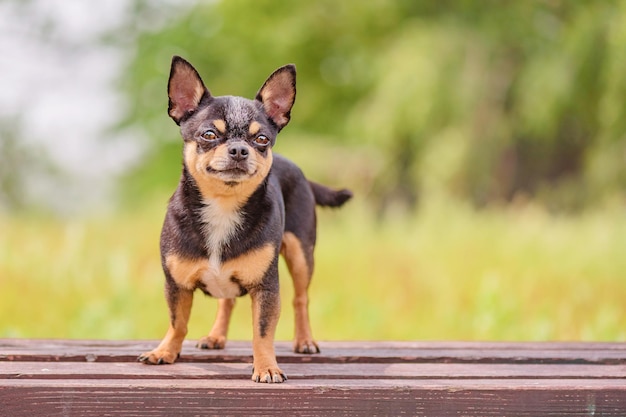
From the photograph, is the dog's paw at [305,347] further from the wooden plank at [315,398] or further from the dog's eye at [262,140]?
the dog's eye at [262,140]

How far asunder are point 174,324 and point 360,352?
741mm

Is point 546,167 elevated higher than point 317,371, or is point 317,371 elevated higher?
point 546,167

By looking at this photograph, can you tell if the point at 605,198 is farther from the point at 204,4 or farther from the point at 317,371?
the point at 317,371

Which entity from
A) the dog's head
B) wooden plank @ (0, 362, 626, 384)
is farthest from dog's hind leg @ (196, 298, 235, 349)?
the dog's head

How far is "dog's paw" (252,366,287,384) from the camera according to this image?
2299 millimetres

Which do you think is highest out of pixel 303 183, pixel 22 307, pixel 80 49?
pixel 80 49

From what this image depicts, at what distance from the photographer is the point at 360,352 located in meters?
2.87

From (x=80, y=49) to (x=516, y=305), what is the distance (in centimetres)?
887

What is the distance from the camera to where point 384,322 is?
→ 4852 mm

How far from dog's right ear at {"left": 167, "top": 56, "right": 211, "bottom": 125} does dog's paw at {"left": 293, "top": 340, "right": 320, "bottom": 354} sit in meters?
0.94

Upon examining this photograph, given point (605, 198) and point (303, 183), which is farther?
point (605, 198)

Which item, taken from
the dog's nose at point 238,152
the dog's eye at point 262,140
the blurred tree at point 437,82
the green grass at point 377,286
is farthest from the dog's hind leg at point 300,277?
the blurred tree at point 437,82

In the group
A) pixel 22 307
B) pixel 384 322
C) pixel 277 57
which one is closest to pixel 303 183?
pixel 384 322

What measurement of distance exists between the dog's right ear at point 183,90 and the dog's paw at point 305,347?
936 millimetres
